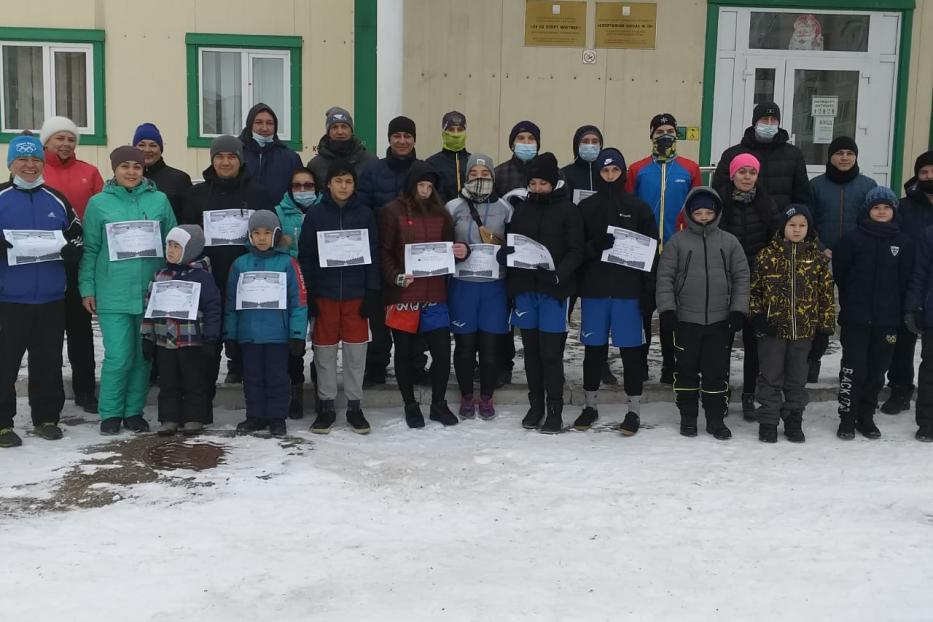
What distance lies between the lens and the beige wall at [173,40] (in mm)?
10586

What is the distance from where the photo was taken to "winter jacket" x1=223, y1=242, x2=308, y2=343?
6.53 meters

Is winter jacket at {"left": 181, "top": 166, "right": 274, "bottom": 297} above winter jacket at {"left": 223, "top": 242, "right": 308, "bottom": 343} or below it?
above

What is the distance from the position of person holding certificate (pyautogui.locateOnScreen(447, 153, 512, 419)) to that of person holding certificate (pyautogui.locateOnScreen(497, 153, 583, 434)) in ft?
0.39

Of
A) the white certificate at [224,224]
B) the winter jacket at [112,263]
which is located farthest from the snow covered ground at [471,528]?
the white certificate at [224,224]

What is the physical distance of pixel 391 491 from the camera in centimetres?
559

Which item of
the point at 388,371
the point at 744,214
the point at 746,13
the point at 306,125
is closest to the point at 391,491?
the point at 388,371

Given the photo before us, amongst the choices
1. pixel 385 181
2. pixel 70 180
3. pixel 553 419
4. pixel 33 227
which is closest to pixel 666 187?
pixel 553 419

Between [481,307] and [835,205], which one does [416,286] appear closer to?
[481,307]

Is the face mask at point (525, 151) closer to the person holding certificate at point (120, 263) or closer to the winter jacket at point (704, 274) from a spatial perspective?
the winter jacket at point (704, 274)

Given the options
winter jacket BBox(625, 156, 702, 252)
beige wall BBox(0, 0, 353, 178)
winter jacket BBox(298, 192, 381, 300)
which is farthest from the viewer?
beige wall BBox(0, 0, 353, 178)

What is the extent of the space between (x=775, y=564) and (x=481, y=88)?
7.20 meters

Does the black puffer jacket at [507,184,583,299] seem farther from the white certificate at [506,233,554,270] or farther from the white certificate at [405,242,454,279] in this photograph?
the white certificate at [405,242,454,279]

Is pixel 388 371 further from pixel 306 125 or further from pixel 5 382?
pixel 306 125

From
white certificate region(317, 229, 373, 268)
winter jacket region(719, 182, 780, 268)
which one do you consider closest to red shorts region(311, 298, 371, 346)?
white certificate region(317, 229, 373, 268)
